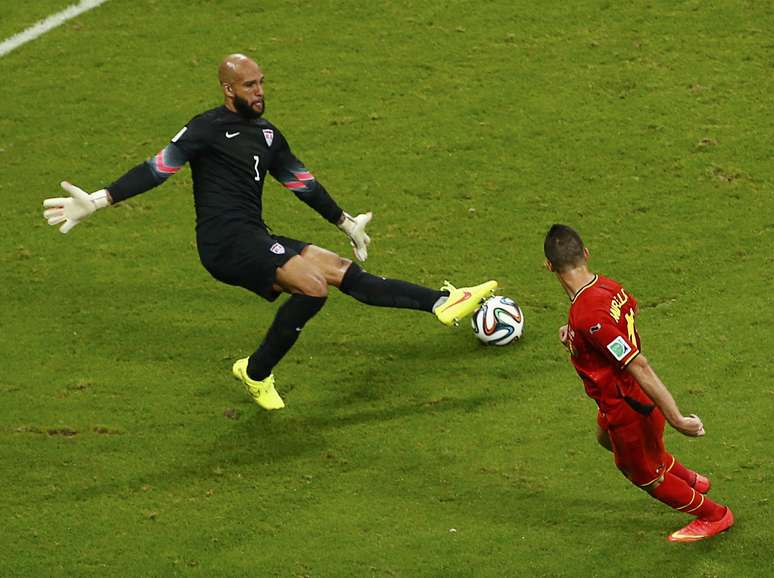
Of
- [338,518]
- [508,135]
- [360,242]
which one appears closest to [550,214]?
[508,135]

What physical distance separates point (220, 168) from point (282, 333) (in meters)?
1.14

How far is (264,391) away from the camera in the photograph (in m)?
9.49

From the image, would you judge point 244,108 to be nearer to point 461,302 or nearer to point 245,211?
Answer: point 245,211

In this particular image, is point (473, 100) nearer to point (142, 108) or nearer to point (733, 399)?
point (142, 108)

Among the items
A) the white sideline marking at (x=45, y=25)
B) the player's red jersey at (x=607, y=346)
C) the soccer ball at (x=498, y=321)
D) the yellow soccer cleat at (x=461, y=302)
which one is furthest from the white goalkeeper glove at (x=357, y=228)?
the white sideline marking at (x=45, y=25)

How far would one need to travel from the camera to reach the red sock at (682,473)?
307 inches

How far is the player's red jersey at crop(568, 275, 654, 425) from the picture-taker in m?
7.20

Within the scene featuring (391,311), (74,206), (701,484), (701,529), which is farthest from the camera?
(391,311)

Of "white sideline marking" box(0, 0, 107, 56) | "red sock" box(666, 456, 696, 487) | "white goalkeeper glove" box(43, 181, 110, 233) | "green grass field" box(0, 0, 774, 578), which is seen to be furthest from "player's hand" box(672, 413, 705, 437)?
"white sideline marking" box(0, 0, 107, 56)

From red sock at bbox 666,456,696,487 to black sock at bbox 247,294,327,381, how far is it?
8.66 feet

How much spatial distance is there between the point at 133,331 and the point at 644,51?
5.57 metres

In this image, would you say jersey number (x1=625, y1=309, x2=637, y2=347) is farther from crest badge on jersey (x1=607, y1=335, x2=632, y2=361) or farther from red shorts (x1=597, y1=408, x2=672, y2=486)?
red shorts (x1=597, y1=408, x2=672, y2=486)

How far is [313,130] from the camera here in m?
12.7

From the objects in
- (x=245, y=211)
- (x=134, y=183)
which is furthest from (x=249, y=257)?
(x=134, y=183)
